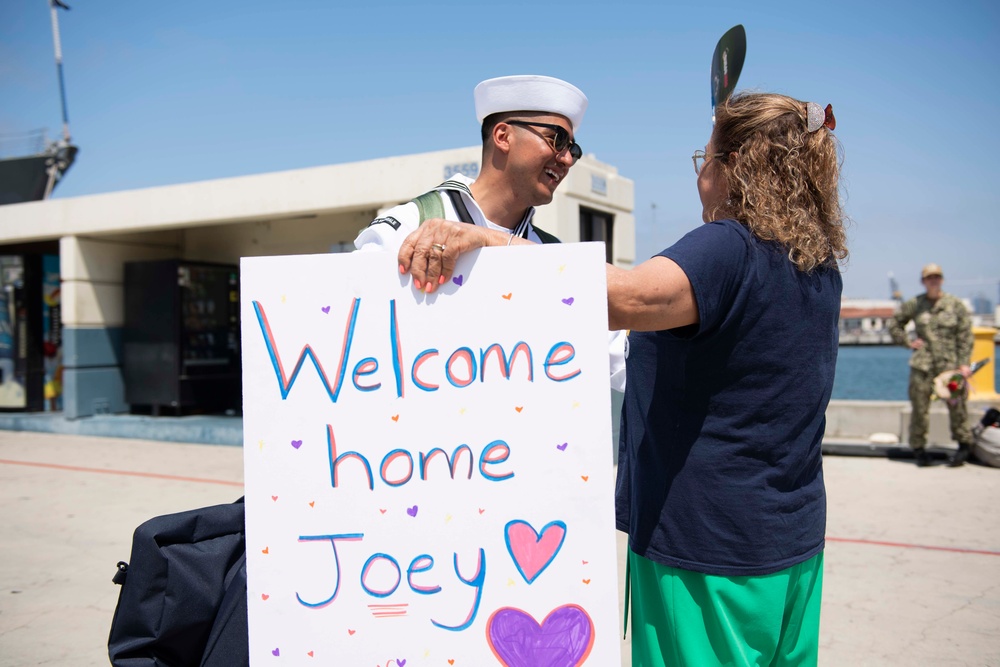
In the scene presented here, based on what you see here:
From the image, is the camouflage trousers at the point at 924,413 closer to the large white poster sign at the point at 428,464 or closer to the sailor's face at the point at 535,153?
the sailor's face at the point at 535,153

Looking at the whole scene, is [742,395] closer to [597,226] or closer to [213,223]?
[597,226]

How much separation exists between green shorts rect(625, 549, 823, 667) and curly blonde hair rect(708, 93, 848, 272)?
2.13 feet

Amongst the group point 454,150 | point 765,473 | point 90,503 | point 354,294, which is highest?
point 454,150

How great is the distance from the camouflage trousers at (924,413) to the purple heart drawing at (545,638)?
723 cm

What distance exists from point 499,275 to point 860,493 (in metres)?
6.09

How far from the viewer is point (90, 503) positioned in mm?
6195

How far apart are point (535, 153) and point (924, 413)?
684cm

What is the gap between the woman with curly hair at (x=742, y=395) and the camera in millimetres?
1487

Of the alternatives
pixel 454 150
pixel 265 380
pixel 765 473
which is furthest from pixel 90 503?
pixel 765 473

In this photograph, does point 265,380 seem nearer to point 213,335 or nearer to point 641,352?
point 641,352

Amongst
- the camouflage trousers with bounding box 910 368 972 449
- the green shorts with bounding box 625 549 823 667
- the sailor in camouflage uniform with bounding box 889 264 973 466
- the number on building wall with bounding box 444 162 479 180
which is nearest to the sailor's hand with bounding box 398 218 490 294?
the green shorts with bounding box 625 549 823 667

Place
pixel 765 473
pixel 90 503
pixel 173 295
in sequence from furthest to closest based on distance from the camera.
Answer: pixel 173 295, pixel 90 503, pixel 765 473

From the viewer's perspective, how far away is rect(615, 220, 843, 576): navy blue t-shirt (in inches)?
58.9

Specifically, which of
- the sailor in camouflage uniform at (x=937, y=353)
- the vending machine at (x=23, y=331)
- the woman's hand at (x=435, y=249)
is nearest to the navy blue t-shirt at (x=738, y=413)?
the woman's hand at (x=435, y=249)
